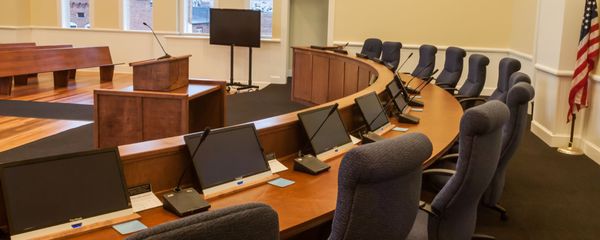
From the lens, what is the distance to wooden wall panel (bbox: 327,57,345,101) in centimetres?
806

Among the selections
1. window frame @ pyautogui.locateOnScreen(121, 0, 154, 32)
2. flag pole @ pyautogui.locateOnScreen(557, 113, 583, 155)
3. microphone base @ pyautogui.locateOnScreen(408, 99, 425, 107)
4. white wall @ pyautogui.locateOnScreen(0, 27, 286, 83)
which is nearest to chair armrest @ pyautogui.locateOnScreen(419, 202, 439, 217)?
microphone base @ pyautogui.locateOnScreen(408, 99, 425, 107)

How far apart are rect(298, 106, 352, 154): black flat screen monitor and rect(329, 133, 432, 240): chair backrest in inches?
45.4

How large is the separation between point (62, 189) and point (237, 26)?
28.7 ft

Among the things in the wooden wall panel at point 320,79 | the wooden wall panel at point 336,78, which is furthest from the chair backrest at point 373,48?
the wooden wall panel at point 336,78

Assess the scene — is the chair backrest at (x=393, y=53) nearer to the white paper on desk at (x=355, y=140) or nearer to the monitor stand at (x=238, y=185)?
the white paper on desk at (x=355, y=140)

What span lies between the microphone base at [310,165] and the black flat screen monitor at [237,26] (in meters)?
7.80

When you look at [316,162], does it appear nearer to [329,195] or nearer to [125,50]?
[329,195]

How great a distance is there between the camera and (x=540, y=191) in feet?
15.1

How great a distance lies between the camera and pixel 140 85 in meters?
5.00

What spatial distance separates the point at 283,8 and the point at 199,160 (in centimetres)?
913

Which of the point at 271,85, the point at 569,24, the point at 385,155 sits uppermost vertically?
the point at 569,24

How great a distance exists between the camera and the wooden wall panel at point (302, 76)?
8.88 m

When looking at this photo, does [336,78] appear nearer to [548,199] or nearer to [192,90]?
[192,90]

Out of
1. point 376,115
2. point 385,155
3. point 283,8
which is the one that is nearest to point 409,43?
point 283,8
